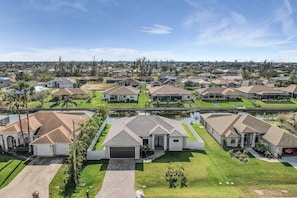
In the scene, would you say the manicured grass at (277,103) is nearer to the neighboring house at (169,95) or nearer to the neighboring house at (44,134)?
the neighboring house at (169,95)

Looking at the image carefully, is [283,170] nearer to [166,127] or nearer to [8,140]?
[166,127]

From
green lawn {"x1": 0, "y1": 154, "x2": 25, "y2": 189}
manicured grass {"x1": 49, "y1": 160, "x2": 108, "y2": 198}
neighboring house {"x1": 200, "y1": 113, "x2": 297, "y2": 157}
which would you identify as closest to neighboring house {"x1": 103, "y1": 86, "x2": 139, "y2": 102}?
neighboring house {"x1": 200, "y1": 113, "x2": 297, "y2": 157}

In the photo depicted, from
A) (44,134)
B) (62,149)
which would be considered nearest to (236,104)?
(62,149)

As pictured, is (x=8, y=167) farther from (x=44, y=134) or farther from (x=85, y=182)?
(x=85, y=182)

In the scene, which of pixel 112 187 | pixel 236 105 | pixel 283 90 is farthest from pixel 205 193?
pixel 283 90

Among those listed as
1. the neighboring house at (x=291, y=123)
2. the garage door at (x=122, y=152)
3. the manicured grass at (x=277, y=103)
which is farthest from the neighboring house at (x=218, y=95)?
the garage door at (x=122, y=152)

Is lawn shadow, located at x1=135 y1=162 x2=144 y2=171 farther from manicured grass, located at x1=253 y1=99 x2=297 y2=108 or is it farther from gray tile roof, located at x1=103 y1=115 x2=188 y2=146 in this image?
manicured grass, located at x1=253 y1=99 x2=297 y2=108
